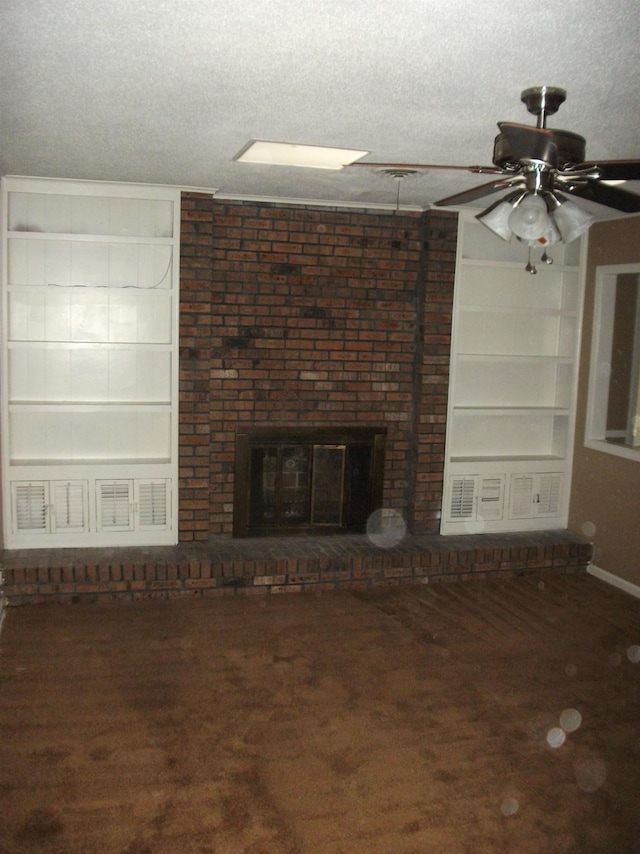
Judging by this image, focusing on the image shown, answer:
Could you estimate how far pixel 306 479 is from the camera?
5.46m

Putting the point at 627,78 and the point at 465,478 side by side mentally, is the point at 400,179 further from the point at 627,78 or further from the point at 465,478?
the point at 465,478

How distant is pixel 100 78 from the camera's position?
8.83 feet

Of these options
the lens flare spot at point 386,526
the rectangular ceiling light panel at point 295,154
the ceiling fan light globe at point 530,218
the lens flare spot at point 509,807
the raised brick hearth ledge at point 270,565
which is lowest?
the lens flare spot at point 509,807

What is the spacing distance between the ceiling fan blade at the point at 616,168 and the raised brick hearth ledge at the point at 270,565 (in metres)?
3.25

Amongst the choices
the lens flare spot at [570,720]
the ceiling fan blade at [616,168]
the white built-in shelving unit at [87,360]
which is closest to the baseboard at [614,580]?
the lens flare spot at [570,720]

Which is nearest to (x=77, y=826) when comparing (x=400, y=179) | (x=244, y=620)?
(x=244, y=620)

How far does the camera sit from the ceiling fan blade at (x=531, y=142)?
213cm

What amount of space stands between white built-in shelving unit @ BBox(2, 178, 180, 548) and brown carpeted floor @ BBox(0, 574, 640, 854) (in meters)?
0.70

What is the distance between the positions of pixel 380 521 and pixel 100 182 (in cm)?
301

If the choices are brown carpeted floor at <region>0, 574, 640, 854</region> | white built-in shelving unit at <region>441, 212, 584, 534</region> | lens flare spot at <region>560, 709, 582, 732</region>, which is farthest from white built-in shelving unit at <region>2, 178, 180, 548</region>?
lens flare spot at <region>560, 709, 582, 732</region>

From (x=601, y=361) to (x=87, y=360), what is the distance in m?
3.64

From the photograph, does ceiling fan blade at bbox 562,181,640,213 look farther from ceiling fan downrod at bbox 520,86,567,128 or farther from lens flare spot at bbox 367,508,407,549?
lens flare spot at bbox 367,508,407,549

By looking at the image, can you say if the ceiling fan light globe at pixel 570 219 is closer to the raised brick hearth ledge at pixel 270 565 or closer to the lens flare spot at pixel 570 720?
the lens flare spot at pixel 570 720

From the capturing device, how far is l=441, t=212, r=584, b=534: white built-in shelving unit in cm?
568
